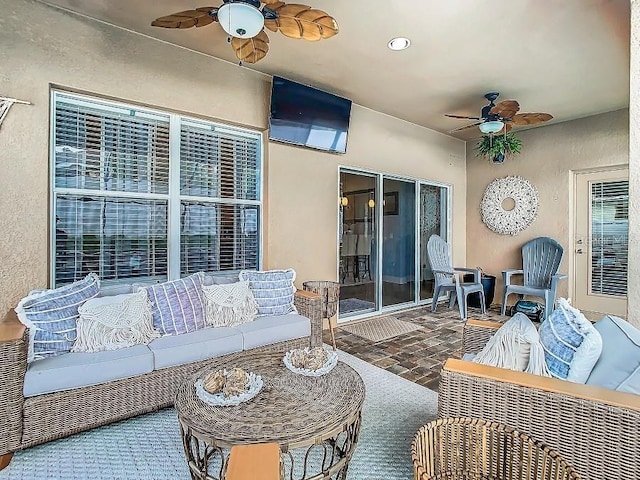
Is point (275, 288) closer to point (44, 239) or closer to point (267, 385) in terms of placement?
point (267, 385)

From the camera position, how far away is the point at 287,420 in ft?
4.90

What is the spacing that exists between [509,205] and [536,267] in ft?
3.62

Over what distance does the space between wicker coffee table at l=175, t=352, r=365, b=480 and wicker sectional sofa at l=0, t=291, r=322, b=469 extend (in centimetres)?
61

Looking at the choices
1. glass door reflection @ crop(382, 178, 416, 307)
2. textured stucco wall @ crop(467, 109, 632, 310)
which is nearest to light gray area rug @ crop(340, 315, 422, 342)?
glass door reflection @ crop(382, 178, 416, 307)

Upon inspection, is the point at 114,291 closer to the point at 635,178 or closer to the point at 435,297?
the point at 635,178

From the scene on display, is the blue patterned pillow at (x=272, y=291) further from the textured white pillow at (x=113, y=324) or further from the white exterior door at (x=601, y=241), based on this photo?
the white exterior door at (x=601, y=241)

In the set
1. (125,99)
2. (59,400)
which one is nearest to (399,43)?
(125,99)

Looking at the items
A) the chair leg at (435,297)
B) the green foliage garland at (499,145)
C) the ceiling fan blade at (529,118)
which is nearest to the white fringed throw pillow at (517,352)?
the ceiling fan blade at (529,118)

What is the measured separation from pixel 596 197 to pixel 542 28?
3.31 metres

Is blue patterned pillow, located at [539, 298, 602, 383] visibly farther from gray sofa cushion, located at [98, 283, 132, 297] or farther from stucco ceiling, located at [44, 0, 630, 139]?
gray sofa cushion, located at [98, 283, 132, 297]

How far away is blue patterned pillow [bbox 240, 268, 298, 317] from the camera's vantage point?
312 centimetres

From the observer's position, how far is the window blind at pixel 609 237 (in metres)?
4.91

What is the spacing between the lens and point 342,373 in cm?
193

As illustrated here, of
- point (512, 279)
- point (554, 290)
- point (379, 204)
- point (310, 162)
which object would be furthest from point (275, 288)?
point (512, 279)
